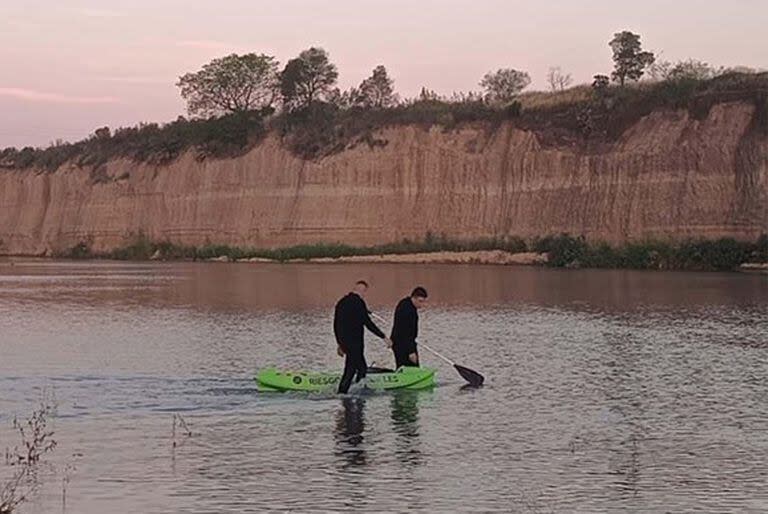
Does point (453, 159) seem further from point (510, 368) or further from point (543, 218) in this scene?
point (510, 368)

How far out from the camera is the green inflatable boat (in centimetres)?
2030

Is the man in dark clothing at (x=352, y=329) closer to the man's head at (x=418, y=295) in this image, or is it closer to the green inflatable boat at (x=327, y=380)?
the green inflatable boat at (x=327, y=380)

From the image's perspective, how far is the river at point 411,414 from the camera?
42.8 feet

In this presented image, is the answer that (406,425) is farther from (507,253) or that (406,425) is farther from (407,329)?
(507,253)

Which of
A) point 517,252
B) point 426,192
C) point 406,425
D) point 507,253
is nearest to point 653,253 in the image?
point 517,252

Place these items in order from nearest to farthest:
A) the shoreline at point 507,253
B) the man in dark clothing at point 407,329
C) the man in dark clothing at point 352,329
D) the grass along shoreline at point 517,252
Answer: the man in dark clothing at point 352,329 → the man in dark clothing at point 407,329 → the shoreline at point 507,253 → the grass along shoreline at point 517,252

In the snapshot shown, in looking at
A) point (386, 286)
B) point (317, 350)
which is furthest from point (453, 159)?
point (317, 350)

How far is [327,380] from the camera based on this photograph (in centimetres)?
2028

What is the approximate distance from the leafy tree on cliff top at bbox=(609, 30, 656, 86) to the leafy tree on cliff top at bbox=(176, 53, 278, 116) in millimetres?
28078

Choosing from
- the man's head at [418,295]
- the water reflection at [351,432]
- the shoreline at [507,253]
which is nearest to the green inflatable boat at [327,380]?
the water reflection at [351,432]

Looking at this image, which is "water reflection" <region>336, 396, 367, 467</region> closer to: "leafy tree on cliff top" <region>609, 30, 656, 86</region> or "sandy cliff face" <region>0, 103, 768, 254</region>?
"sandy cliff face" <region>0, 103, 768, 254</region>

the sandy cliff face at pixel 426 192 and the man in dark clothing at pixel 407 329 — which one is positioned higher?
the sandy cliff face at pixel 426 192

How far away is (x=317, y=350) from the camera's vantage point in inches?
1090

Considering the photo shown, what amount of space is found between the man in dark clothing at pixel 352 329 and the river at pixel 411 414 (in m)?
0.45
